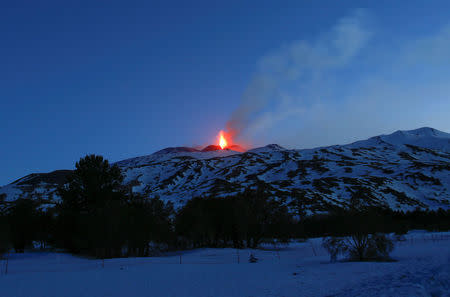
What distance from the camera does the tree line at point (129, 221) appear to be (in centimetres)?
4234

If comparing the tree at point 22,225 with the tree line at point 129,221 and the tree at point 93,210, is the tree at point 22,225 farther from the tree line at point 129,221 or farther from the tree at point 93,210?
the tree at point 93,210

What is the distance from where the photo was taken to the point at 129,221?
151 ft

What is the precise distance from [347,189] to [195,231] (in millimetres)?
108191

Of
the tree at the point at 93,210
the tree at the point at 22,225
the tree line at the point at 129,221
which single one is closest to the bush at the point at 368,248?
the tree line at the point at 129,221

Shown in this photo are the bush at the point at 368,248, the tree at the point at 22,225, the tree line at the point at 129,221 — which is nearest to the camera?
the bush at the point at 368,248

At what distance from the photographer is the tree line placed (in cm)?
4234

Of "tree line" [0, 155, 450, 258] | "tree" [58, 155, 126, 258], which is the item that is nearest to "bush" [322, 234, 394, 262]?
"tree line" [0, 155, 450, 258]

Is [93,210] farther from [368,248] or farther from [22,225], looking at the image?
[368,248]

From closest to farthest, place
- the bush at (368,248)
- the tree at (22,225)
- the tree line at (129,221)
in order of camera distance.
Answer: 1. the bush at (368,248)
2. the tree line at (129,221)
3. the tree at (22,225)

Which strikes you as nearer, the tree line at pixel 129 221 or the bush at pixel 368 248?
the bush at pixel 368 248

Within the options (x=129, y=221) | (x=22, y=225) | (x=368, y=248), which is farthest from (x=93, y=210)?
(x=368, y=248)

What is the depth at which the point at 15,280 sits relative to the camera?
2392cm

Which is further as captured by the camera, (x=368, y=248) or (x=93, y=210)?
(x=93, y=210)

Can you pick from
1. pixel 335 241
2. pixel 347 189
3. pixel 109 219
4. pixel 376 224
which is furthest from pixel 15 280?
pixel 347 189
